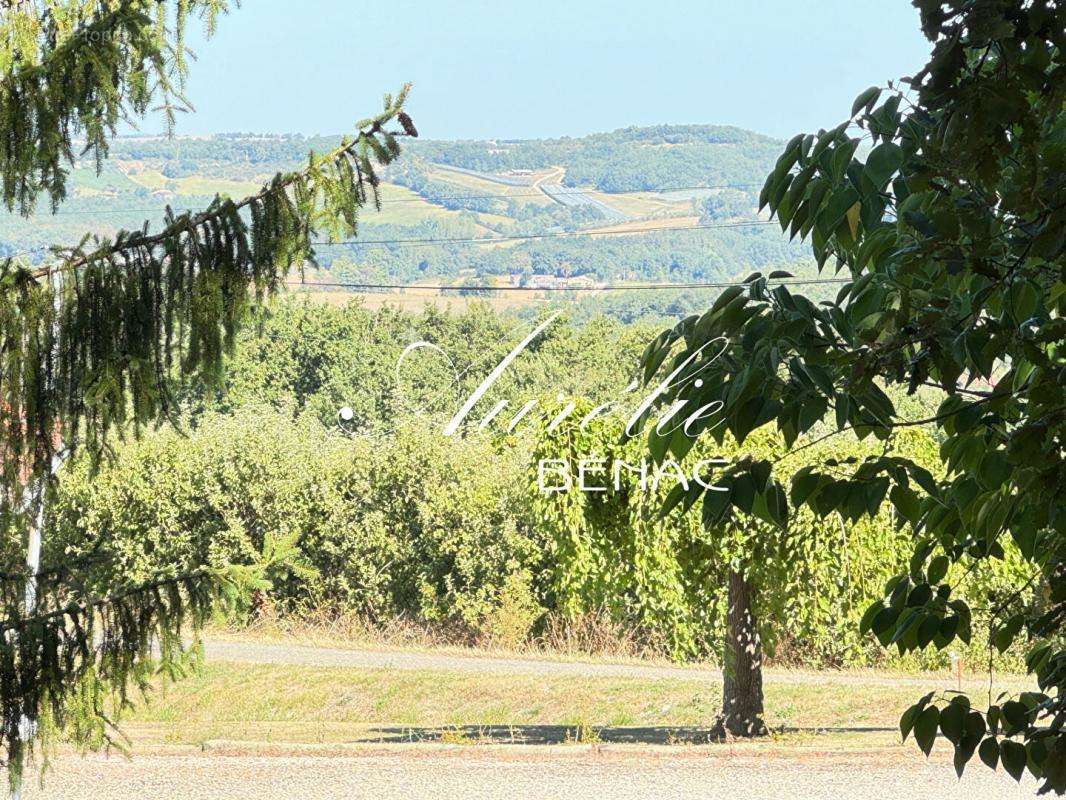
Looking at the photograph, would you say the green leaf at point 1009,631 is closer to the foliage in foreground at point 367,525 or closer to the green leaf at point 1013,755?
the green leaf at point 1013,755

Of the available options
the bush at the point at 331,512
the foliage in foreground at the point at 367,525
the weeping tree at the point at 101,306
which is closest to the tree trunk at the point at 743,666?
the foliage in foreground at the point at 367,525

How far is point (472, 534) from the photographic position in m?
14.9

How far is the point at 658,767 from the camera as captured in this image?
8406mm

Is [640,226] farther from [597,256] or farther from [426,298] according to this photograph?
[426,298]

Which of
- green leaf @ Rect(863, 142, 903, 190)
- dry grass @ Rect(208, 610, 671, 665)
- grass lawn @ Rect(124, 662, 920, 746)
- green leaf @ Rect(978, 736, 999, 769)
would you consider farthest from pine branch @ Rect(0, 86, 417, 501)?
dry grass @ Rect(208, 610, 671, 665)

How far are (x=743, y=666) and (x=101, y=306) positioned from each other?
592 cm

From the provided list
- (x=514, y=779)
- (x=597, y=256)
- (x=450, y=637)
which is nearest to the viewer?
(x=514, y=779)

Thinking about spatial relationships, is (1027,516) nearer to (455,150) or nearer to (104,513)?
(104,513)

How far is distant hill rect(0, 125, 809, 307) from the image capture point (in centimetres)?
11775

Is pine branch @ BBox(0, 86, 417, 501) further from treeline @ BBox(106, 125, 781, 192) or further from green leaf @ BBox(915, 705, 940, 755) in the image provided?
treeline @ BBox(106, 125, 781, 192)

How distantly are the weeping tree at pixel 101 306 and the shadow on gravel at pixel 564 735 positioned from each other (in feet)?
16.3

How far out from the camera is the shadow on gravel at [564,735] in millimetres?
9141

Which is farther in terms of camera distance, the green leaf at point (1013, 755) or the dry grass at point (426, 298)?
the dry grass at point (426, 298)

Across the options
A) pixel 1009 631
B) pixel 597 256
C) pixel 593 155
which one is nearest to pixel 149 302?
pixel 1009 631
